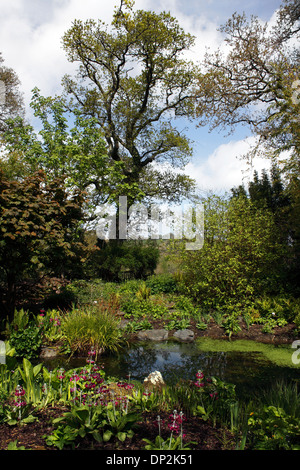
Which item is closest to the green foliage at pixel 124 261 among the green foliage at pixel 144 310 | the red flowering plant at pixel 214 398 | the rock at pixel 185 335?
the green foliage at pixel 144 310

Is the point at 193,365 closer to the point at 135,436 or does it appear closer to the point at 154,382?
the point at 154,382

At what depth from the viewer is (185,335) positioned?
690 cm

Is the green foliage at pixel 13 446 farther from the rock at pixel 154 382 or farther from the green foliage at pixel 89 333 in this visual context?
the green foliage at pixel 89 333

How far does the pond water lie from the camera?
468 centimetres

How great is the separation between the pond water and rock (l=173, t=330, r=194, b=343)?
0.37 m

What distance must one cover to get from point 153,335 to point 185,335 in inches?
25.8

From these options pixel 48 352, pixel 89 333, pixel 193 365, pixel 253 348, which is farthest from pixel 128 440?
pixel 253 348

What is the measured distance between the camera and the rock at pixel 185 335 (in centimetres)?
682

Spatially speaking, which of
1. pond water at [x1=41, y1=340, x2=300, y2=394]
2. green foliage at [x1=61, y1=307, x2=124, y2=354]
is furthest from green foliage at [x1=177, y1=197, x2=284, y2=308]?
green foliage at [x1=61, y1=307, x2=124, y2=354]

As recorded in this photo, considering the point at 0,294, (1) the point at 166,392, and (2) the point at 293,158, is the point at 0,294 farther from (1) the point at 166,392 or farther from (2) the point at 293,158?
(2) the point at 293,158

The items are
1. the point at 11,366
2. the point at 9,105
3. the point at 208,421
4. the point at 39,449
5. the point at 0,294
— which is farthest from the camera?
the point at 9,105

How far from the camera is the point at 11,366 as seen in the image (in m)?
3.67

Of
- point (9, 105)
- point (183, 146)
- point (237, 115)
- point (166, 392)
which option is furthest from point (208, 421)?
point (9, 105)

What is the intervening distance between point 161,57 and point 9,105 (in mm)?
9785
